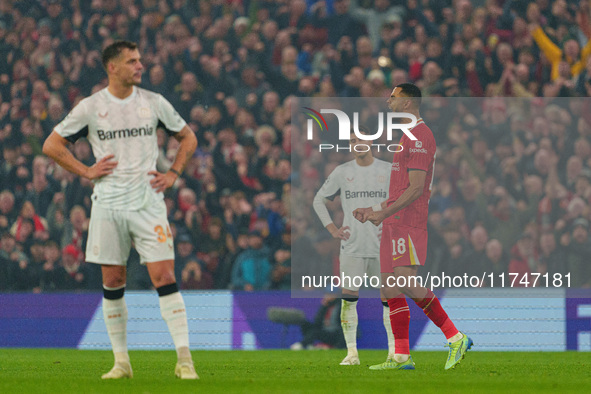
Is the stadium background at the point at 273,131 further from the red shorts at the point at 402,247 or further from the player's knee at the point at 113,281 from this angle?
the player's knee at the point at 113,281

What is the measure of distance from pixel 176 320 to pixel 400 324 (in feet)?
7.11

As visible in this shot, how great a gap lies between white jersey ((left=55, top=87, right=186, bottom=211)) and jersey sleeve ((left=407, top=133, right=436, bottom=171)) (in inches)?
83.9

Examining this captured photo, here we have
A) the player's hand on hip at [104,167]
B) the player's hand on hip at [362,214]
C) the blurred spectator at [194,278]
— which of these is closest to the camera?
the player's hand on hip at [104,167]

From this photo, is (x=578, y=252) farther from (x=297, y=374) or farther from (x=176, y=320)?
(x=176, y=320)

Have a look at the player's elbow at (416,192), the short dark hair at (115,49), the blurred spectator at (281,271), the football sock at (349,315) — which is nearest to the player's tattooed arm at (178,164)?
the short dark hair at (115,49)

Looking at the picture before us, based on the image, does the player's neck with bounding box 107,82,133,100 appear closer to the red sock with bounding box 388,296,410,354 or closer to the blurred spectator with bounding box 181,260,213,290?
the red sock with bounding box 388,296,410,354

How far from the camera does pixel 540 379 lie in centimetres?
667

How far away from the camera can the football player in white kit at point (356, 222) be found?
9242 mm

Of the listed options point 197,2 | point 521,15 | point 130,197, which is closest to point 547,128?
point 521,15

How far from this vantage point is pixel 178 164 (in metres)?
6.39

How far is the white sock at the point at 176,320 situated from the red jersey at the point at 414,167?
84.4 inches

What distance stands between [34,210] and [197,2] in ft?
14.6

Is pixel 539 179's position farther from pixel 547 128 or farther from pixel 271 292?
pixel 271 292

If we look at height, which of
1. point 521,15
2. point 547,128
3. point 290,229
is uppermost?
point 521,15
